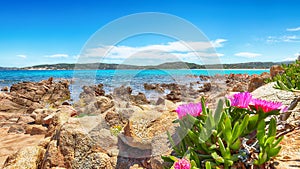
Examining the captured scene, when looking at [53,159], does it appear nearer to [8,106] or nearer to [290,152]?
[290,152]

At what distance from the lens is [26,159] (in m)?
4.31

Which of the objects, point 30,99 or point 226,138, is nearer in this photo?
point 226,138

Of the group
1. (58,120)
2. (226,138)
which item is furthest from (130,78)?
(226,138)

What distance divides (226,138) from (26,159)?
365 cm

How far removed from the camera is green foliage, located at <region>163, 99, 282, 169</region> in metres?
1.89

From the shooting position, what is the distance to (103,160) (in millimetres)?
3680

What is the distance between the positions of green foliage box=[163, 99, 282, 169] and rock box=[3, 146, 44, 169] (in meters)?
3.05

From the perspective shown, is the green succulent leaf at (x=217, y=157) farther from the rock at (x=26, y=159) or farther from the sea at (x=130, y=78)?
the rock at (x=26, y=159)

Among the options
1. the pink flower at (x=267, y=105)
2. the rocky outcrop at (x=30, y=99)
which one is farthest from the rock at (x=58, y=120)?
the rocky outcrop at (x=30, y=99)

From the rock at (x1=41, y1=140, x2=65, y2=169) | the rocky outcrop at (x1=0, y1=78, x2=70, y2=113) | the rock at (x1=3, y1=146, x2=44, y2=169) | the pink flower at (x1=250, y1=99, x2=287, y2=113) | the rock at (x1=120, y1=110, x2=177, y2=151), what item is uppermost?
the pink flower at (x1=250, y1=99, x2=287, y2=113)

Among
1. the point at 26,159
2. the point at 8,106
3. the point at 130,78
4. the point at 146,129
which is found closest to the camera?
the point at 146,129

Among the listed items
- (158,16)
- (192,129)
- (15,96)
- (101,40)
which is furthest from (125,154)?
(15,96)

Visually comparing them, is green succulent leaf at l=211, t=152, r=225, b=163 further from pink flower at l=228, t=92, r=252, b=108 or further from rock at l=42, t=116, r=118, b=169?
rock at l=42, t=116, r=118, b=169

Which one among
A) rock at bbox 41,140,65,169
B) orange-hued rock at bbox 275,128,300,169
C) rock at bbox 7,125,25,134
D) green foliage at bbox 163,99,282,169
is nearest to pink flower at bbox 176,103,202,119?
green foliage at bbox 163,99,282,169
